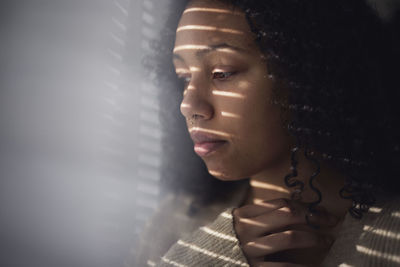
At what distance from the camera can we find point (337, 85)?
35.1 inches

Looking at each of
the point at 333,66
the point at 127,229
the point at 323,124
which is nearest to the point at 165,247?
the point at 127,229

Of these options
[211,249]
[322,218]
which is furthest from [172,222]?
[322,218]

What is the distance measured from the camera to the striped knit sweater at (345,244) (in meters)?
0.77

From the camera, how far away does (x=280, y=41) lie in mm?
895

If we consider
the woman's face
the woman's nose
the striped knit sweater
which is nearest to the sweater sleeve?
the striped knit sweater

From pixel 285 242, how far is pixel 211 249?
210mm

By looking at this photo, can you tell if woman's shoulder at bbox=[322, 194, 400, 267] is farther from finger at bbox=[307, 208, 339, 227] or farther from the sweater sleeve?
the sweater sleeve

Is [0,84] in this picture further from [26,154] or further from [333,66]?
[333,66]

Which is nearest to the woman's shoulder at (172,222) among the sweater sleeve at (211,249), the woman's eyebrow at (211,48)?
the sweater sleeve at (211,249)

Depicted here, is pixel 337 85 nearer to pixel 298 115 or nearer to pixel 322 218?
pixel 298 115

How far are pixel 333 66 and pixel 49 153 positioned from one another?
90cm

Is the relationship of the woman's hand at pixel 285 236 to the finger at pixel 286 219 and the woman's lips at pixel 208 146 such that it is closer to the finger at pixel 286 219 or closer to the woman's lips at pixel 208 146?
the finger at pixel 286 219

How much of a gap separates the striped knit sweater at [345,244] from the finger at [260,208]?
0.12 ft

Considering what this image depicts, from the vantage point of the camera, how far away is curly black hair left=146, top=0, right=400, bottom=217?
89cm
